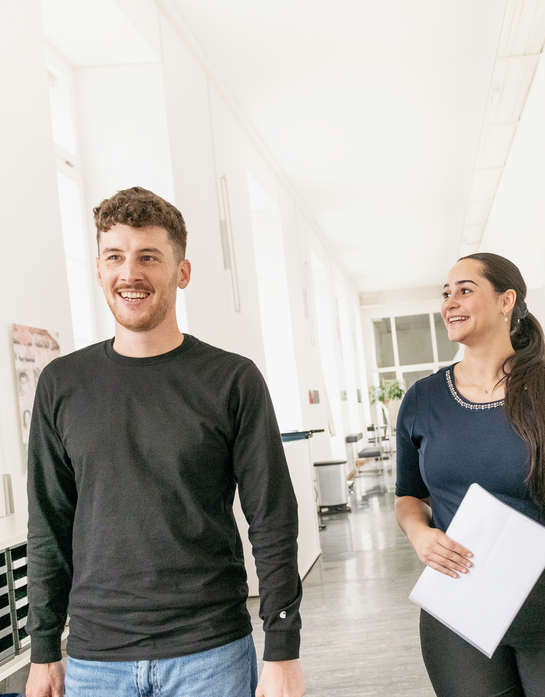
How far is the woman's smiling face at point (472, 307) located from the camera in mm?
1705

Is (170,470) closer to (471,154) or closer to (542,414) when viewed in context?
(542,414)

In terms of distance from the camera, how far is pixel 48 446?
142 cm

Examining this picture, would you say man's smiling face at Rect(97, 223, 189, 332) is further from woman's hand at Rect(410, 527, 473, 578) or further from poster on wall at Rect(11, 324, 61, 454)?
poster on wall at Rect(11, 324, 61, 454)

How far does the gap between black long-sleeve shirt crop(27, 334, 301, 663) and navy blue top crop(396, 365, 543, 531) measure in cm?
43

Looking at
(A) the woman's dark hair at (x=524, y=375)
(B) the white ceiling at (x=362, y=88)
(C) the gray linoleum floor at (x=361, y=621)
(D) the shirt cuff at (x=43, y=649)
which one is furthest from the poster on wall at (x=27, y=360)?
A: (B) the white ceiling at (x=362, y=88)

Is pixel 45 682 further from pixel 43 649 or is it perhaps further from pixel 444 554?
pixel 444 554

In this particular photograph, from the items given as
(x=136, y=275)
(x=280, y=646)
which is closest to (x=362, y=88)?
(x=136, y=275)

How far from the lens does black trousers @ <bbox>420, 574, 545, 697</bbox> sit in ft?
4.84

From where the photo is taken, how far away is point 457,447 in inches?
63.7

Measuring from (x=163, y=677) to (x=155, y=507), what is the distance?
0.30 metres

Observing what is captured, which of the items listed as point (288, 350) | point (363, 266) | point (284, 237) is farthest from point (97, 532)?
point (363, 266)

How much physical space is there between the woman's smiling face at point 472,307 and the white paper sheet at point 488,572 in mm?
394

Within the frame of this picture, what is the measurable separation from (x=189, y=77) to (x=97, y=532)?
4995mm

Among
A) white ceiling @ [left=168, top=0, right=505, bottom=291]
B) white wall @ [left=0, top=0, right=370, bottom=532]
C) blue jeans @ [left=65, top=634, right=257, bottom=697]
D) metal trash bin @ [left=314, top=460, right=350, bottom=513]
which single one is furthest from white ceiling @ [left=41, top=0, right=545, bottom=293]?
blue jeans @ [left=65, top=634, right=257, bottom=697]
